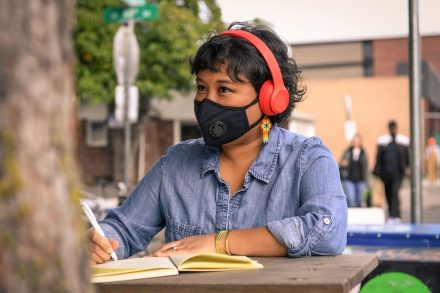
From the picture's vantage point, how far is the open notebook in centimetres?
247

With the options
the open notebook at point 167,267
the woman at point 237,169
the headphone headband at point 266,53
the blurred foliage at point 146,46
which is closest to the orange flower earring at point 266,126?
the woman at point 237,169

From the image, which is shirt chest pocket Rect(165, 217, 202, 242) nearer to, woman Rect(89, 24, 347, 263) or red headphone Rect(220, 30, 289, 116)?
woman Rect(89, 24, 347, 263)

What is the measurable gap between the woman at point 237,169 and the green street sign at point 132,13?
39.9 feet

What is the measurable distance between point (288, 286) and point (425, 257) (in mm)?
2700

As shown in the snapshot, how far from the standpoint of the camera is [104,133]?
1758 inches

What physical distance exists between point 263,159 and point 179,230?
0.37 meters

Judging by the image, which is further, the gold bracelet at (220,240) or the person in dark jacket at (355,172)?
the person in dark jacket at (355,172)

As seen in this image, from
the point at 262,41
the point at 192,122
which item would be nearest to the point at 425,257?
the point at 262,41

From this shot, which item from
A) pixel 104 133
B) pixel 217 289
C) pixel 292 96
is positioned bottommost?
pixel 104 133

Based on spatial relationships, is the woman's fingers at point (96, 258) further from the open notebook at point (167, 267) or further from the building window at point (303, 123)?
the building window at point (303, 123)

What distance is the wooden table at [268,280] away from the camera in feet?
7.24

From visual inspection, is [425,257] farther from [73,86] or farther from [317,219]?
[73,86]

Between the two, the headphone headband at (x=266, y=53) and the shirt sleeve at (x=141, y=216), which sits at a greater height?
the headphone headband at (x=266, y=53)

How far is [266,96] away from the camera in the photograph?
11.0 ft
